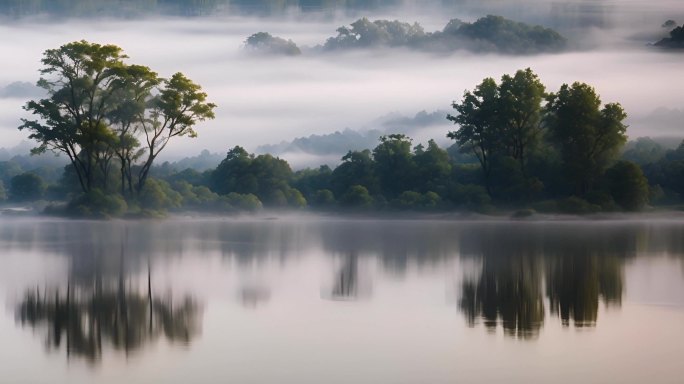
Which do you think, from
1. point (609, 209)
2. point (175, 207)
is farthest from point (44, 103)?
point (609, 209)

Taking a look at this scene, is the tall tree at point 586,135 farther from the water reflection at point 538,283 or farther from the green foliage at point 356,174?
the water reflection at point 538,283

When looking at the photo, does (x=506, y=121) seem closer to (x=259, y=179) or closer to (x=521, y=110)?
(x=521, y=110)

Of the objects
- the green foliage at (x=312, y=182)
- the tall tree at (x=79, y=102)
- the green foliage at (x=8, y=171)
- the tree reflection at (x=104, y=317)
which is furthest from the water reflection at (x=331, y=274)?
the green foliage at (x=8, y=171)

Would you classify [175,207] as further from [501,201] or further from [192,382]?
[192,382]

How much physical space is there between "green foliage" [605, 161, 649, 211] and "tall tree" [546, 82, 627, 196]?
1.09 m

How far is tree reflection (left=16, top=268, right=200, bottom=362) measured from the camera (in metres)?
12.5

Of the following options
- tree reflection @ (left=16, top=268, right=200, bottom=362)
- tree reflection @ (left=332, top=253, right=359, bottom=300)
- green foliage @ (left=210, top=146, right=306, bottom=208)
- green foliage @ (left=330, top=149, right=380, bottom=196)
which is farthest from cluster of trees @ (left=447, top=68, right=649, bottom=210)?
tree reflection @ (left=16, top=268, right=200, bottom=362)

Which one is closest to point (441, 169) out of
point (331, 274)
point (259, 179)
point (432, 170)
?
point (432, 170)

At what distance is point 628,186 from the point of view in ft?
224

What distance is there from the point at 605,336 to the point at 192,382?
5.55 meters

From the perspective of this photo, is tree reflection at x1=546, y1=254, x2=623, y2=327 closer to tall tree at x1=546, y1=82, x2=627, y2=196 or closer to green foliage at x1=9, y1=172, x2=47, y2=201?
tall tree at x1=546, y1=82, x2=627, y2=196

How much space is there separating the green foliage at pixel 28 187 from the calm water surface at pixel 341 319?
6981cm

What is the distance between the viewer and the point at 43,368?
11000mm

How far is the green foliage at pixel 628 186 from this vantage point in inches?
2694
